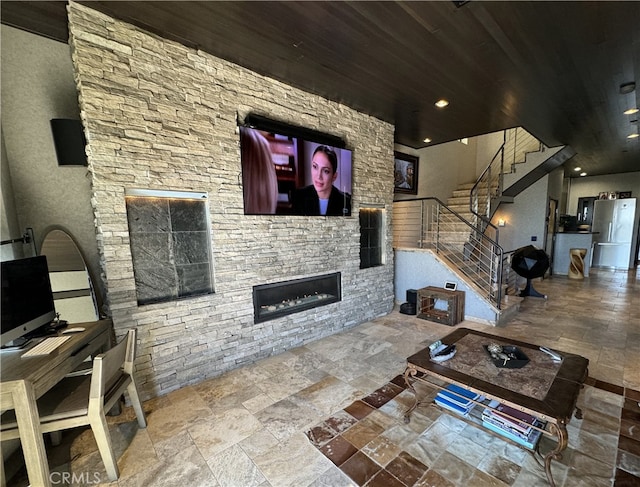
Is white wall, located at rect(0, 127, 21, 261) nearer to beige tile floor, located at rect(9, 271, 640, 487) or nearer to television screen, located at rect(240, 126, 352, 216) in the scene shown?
beige tile floor, located at rect(9, 271, 640, 487)

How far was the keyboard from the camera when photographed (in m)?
1.64

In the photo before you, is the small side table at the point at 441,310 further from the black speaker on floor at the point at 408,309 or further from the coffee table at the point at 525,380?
the coffee table at the point at 525,380

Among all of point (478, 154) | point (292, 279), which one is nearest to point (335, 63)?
point (292, 279)

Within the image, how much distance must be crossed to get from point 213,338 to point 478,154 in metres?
8.47

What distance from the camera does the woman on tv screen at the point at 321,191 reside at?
135 inches

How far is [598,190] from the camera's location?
997 cm

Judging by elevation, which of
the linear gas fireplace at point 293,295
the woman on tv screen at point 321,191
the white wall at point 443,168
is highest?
the white wall at point 443,168

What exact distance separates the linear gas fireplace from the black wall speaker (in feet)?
6.43

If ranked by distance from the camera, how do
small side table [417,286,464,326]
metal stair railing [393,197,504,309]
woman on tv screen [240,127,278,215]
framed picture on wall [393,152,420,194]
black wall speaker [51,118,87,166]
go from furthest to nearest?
framed picture on wall [393,152,420,194] < metal stair railing [393,197,504,309] < small side table [417,286,464,326] < woman on tv screen [240,127,278,215] < black wall speaker [51,118,87,166]

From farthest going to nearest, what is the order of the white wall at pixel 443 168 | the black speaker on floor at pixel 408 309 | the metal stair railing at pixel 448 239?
the white wall at pixel 443 168 → the metal stair railing at pixel 448 239 → the black speaker on floor at pixel 408 309

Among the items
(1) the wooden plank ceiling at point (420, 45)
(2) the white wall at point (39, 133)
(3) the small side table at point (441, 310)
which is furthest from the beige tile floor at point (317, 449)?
(1) the wooden plank ceiling at point (420, 45)

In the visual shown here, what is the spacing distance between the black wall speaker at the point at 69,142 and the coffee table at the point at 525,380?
3238 millimetres

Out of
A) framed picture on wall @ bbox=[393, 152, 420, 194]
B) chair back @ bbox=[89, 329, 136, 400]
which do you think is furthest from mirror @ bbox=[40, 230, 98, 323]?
framed picture on wall @ bbox=[393, 152, 420, 194]

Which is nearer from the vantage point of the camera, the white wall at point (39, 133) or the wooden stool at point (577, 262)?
the white wall at point (39, 133)
